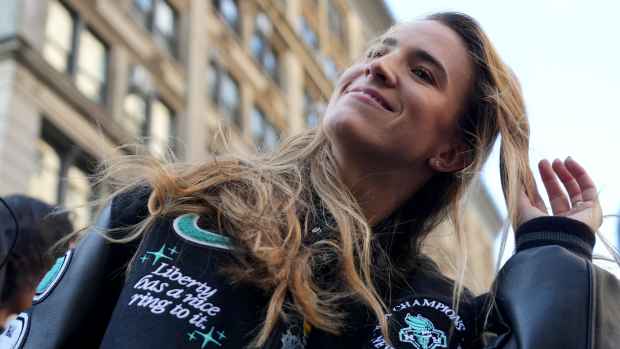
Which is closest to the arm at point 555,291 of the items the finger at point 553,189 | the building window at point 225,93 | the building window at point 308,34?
the finger at point 553,189

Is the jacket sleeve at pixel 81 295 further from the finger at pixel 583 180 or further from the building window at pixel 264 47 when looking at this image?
the building window at pixel 264 47

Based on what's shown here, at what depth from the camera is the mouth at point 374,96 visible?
3008 millimetres

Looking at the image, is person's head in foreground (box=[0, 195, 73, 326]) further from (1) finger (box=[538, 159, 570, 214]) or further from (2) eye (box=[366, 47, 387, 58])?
(1) finger (box=[538, 159, 570, 214])

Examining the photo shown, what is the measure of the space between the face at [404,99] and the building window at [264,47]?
22527 mm

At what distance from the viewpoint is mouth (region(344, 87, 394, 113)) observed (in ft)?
9.87

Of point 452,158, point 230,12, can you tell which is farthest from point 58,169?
point 452,158

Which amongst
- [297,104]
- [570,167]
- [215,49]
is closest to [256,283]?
[570,167]

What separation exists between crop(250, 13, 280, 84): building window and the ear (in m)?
22.5

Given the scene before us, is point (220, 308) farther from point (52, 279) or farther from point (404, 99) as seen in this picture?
point (404, 99)

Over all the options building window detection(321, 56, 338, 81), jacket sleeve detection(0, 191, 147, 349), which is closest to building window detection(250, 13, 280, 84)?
building window detection(321, 56, 338, 81)

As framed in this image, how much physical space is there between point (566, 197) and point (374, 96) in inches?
27.7

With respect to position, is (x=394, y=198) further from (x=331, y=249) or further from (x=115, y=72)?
(x=115, y=72)

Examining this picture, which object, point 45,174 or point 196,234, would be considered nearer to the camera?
point 196,234

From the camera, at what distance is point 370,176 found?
10.1 ft
